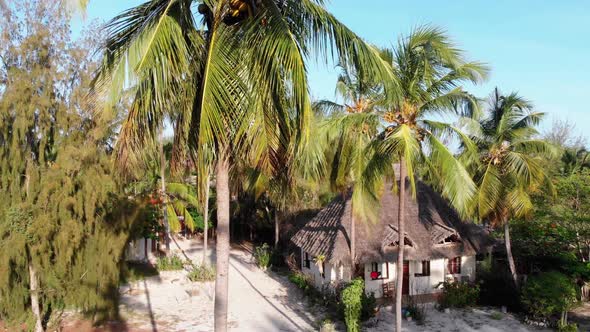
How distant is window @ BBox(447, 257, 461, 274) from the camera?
1939 centimetres

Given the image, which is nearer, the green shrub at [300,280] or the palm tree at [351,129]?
the palm tree at [351,129]

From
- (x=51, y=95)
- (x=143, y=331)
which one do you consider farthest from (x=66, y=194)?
(x=143, y=331)

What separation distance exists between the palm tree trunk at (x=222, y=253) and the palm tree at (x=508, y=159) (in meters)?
11.1

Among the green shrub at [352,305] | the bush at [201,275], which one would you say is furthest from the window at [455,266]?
the bush at [201,275]

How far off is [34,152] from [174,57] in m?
7.84

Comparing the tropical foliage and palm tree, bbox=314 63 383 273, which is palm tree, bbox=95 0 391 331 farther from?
the tropical foliage

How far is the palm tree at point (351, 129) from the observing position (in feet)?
34.1

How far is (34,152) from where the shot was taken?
11367 millimetres

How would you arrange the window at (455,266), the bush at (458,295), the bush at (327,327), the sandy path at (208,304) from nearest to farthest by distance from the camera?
the bush at (327,327) → the sandy path at (208,304) → the bush at (458,295) → the window at (455,266)

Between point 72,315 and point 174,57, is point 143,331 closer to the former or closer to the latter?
point 72,315

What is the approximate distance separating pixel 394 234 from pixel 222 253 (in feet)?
39.2

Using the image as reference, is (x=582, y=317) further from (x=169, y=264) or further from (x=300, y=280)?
(x=169, y=264)

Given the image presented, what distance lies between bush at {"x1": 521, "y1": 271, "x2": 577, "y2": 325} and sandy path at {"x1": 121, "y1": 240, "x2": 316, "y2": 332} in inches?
287

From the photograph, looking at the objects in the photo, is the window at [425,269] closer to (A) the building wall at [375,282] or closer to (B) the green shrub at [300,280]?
(A) the building wall at [375,282]
